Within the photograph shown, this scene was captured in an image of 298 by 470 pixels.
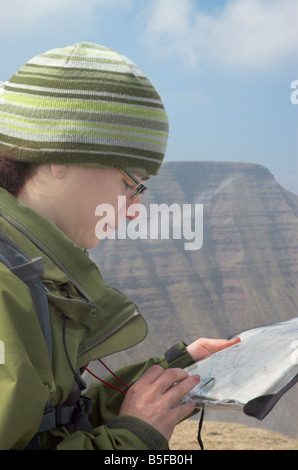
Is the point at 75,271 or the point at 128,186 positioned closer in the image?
the point at 75,271

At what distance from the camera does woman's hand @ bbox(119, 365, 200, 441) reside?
43.1 inches

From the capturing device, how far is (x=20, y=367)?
0.87 metres

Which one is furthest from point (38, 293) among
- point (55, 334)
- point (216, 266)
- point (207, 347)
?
point (216, 266)

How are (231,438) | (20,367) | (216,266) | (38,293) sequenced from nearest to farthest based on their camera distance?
(20,367) < (38,293) < (231,438) < (216,266)

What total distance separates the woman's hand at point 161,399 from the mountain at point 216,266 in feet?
89.8

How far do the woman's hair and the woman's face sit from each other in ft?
0.30

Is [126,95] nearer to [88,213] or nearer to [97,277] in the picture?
[88,213]

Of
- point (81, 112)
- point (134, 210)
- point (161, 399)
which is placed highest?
point (81, 112)

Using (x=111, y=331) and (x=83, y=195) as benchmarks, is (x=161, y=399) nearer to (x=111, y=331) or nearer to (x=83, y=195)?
(x=111, y=331)

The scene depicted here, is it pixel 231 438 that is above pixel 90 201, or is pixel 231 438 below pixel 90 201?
below

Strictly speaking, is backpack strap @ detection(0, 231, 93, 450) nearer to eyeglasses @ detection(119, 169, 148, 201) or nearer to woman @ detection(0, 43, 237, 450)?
woman @ detection(0, 43, 237, 450)

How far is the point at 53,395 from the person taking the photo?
1.01 metres

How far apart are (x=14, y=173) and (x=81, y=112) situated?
203 millimetres
